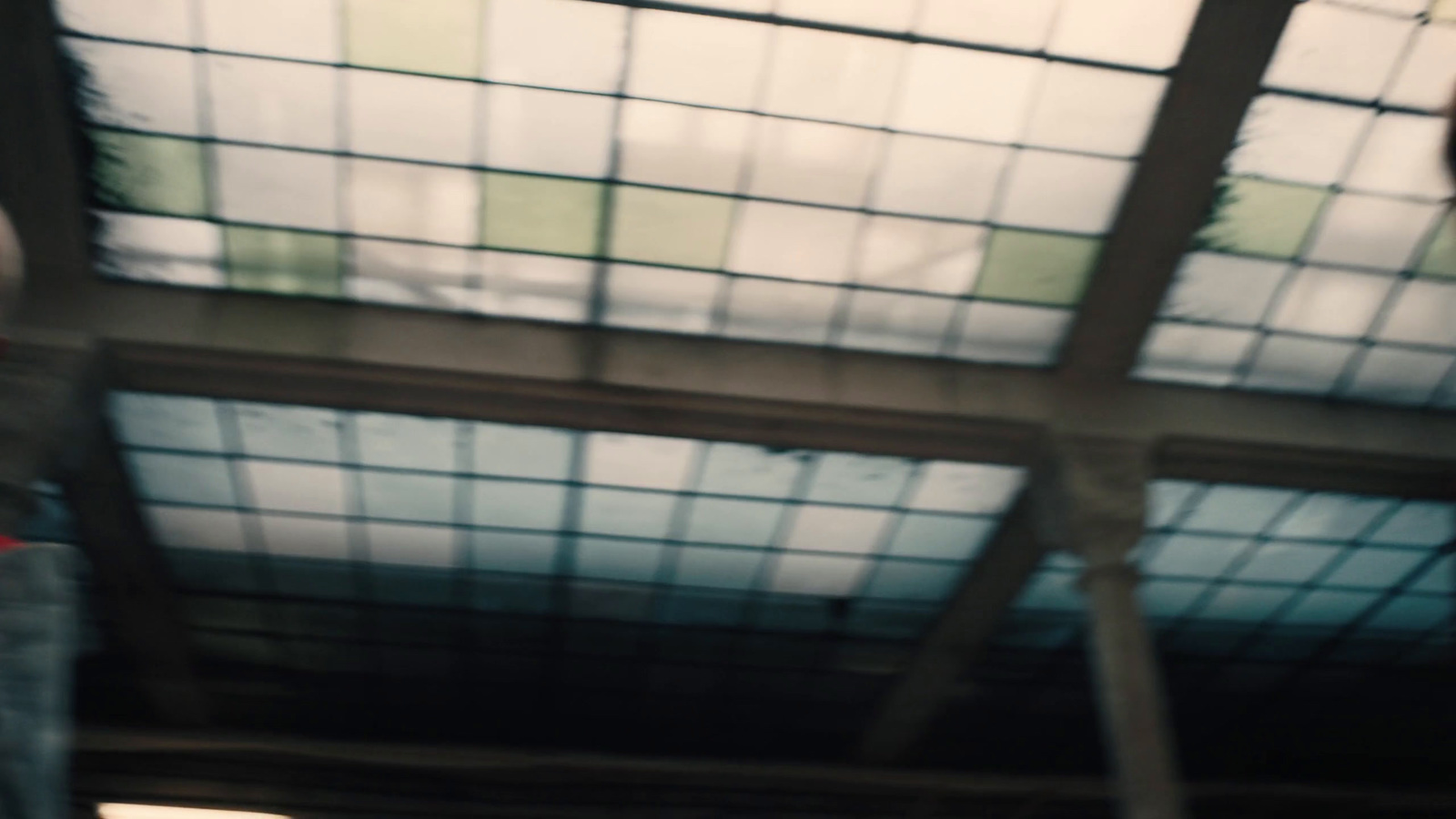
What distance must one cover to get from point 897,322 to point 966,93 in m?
3.26

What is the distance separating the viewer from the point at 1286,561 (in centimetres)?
1870

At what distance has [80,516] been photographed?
16.5 metres

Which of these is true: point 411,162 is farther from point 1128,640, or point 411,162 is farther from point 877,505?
point 1128,640

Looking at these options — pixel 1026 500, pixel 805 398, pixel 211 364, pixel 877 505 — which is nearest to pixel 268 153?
pixel 211 364

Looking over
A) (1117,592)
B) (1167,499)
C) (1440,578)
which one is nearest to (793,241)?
(1117,592)

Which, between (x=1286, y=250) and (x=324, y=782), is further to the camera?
(x=324, y=782)

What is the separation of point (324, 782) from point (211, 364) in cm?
1398

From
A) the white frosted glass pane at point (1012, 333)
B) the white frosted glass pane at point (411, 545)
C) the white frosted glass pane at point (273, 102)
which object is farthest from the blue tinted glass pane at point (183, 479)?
the white frosted glass pane at point (1012, 333)

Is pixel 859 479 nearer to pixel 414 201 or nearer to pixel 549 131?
pixel 549 131

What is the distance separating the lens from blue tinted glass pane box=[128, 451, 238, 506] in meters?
15.9

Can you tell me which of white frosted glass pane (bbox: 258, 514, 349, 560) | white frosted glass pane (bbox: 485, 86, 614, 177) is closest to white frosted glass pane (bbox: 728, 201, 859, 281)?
white frosted glass pane (bbox: 485, 86, 614, 177)

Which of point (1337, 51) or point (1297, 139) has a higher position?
point (1337, 51)

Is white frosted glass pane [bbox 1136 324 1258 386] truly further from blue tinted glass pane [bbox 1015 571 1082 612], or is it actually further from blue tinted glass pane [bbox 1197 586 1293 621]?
blue tinted glass pane [bbox 1197 586 1293 621]

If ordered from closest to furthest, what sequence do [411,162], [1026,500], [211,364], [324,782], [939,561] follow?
[411,162] → [211,364] → [1026,500] → [939,561] → [324,782]
